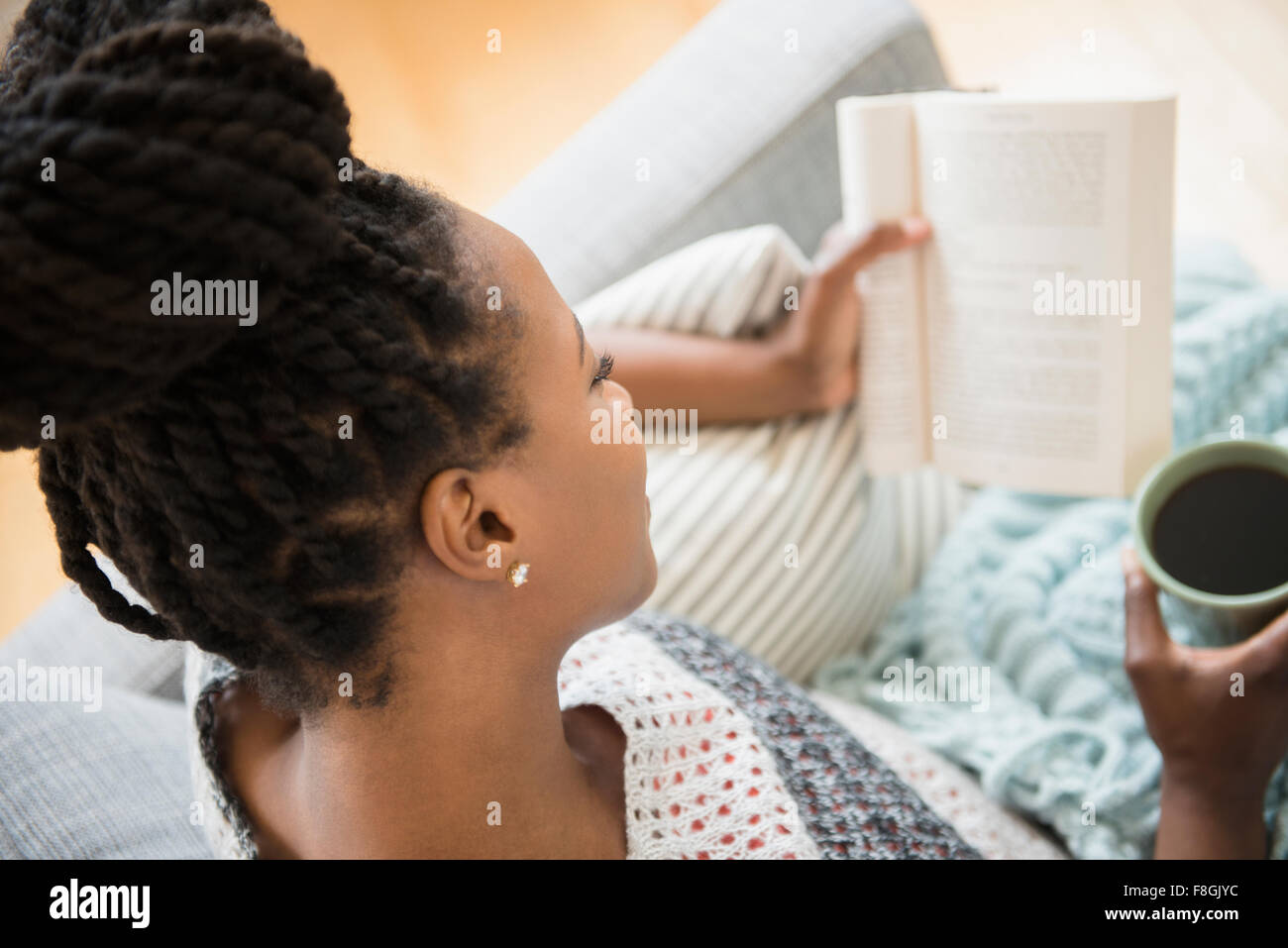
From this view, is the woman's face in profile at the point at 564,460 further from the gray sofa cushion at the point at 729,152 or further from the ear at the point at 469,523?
the gray sofa cushion at the point at 729,152

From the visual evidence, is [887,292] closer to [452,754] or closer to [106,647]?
[452,754]

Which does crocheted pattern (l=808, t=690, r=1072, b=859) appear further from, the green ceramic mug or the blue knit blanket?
the green ceramic mug

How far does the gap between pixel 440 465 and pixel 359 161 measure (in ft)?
0.52

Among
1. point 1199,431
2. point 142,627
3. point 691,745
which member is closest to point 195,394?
point 142,627

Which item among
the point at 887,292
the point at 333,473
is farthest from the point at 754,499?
the point at 333,473

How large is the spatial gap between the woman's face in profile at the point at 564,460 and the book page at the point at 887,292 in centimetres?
42

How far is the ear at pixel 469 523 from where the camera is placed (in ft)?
1.79

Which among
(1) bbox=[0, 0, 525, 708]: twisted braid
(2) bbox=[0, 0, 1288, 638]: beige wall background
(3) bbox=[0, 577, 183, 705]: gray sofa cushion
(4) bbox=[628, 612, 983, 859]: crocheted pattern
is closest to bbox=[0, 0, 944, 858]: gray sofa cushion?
(3) bbox=[0, 577, 183, 705]: gray sofa cushion

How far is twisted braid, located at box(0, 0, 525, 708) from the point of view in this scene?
43 cm

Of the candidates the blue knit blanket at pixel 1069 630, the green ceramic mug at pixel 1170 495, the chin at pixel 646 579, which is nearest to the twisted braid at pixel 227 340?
the chin at pixel 646 579

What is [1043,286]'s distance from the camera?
0.91 meters

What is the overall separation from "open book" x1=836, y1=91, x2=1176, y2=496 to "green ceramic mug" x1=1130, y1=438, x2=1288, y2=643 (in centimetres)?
15

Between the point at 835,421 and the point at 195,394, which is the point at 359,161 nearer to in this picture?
the point at 195,394

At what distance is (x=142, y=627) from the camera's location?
2.02ft
